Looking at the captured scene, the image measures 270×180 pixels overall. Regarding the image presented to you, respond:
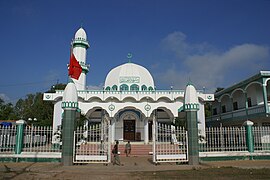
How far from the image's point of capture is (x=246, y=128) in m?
12.4

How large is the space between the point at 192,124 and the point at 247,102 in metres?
Answer: 10.9

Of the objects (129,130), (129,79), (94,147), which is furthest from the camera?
(129,79)

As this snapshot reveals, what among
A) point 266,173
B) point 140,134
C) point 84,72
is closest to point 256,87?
point 140,134

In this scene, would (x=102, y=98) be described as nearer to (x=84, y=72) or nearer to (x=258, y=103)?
(x=84, y=72)

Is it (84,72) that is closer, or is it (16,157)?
(16,157)

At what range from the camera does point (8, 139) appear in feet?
37.7

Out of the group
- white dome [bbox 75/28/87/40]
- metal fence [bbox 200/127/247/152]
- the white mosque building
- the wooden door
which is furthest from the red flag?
metal fence [bbox 200/127/247/152]

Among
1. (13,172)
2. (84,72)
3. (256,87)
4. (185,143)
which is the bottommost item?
(13,172)

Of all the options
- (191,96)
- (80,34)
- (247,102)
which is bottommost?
(191,96)

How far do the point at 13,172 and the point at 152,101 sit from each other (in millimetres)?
13161

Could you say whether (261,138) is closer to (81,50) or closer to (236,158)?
(236,158)

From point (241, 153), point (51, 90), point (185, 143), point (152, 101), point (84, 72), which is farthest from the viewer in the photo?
point (51, 90)

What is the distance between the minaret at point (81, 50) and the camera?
23266 millimetres

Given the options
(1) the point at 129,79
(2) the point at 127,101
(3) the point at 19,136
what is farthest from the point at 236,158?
(1) the point at 129,79
